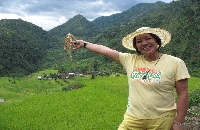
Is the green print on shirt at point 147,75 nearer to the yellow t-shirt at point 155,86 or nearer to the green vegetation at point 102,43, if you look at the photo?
the yellow t-shirt at point 155,86

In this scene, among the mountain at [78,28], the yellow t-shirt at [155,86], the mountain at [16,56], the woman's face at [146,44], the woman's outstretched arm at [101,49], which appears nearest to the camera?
the yellow t-shirt at [155,86]

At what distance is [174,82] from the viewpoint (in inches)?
101

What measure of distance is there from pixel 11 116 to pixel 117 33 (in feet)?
257

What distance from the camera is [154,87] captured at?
2.58m

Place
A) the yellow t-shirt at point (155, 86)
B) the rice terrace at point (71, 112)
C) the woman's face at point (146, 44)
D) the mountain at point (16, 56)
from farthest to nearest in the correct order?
the mountain at point (16, 56), the rice terrace at point (71, 112), the woman's face at point (146, 44), the yellow t-shirt at point (155, 86)

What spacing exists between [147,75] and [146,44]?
32 centimetres

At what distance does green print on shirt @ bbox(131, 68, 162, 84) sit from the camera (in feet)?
8.47

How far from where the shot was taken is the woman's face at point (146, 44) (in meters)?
2.70

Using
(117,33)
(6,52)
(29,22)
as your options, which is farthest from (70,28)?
(6,52)

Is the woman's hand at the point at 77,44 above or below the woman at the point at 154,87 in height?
above

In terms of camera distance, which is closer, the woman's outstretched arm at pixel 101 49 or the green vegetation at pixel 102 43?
the woman's outstretched arm at pixel 101 49

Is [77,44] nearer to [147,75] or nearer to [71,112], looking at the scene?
[147,75]

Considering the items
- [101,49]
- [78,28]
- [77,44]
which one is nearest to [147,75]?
[101,49]

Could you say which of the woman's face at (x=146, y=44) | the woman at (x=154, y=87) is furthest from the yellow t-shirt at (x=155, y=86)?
the woman's face at (x=146, y=44)
